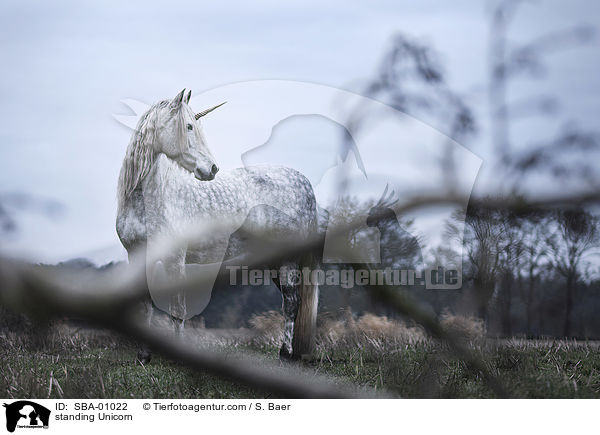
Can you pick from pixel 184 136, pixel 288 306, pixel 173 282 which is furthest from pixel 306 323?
pixel 173 282

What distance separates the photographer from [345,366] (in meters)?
2.18

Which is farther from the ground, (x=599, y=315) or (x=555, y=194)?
(x=555, y=194)

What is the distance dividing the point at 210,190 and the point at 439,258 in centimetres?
83

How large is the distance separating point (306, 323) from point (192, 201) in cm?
69

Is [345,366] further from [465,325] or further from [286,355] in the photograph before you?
[465,325]

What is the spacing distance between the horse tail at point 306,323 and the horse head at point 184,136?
0.65 meters

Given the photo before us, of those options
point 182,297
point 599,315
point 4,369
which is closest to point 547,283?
point 599,315

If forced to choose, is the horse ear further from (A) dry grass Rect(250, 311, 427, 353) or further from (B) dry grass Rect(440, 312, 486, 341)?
(B) dry grass Rect(440, 312, 486, 341)
